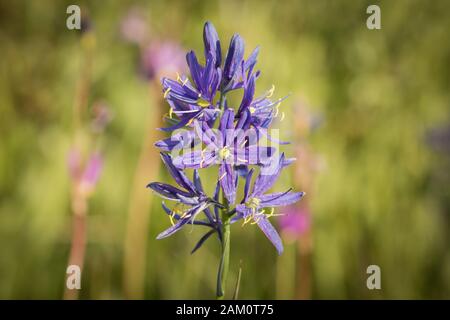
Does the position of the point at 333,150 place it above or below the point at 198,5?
below

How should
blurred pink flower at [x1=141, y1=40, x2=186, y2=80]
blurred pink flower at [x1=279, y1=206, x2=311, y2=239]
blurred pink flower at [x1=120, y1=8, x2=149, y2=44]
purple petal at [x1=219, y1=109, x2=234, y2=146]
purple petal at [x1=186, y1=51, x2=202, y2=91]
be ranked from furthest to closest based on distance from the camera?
blurred pink flower at [x1=120, y1=8, x2=149, y2=44], blurred pink flower at [x1=141, y1=40, x2=186, y2=80], blurred pink flower at [x1=279, y1=206, x2=311, y2=239], purple petal at [x1=186, y1=51, x2=202, y2=91], purple petal at [x1=219, y1=109, x2=234, y2=146]

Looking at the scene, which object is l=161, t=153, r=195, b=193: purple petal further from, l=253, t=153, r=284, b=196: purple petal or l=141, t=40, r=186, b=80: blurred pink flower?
l=141, t=40, r=186, b=80: blurred pink flower

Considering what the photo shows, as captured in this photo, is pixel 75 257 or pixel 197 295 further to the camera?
pixel 197 295

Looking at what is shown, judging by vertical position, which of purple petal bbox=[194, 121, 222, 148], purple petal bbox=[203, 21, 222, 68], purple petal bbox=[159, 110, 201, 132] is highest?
purple petal bbox=[203, 21, 222, 68]

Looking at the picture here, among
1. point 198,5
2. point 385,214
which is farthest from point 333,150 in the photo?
point 198,5

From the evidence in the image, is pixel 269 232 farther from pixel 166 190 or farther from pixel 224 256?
pixel 166 190

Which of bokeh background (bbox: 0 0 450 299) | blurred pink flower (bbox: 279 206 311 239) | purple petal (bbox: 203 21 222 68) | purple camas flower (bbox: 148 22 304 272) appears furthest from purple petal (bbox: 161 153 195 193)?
blurred pink flower (bbox: 279 206 311 239)

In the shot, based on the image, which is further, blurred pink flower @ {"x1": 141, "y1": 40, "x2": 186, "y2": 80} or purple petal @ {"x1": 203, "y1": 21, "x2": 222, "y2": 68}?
blurred pink flower @ {"x1": 141, "y1": 40, "x2": 186, "y2": 80}
